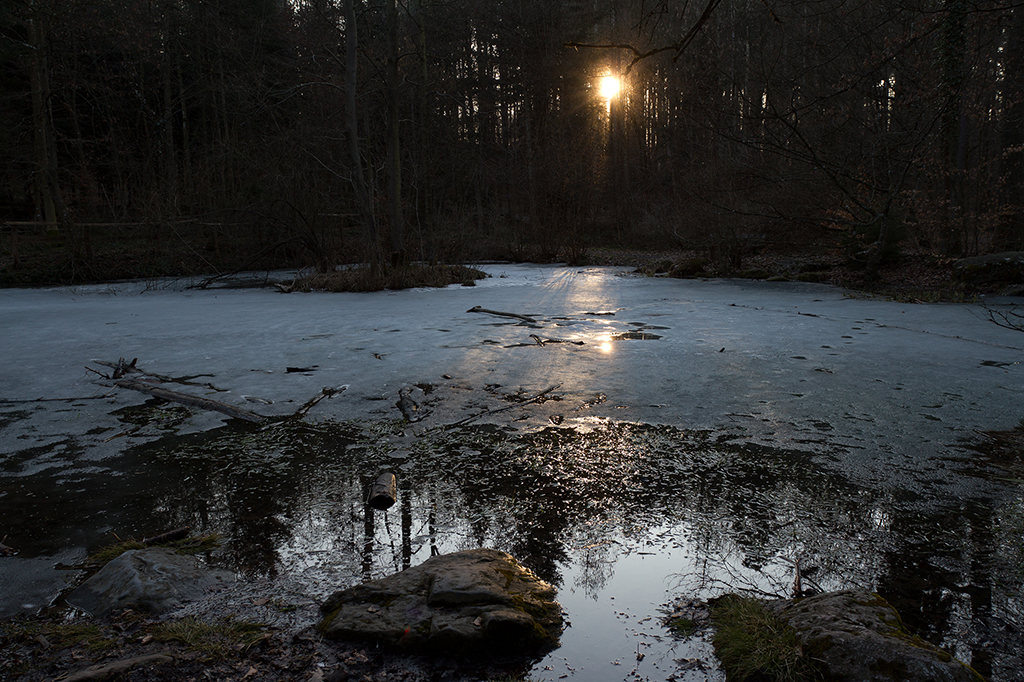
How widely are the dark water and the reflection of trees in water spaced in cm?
1

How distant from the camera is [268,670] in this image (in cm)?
207

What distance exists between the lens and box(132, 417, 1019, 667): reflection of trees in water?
106 inches

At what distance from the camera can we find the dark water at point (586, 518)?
244cm

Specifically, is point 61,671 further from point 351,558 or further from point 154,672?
point 351,558

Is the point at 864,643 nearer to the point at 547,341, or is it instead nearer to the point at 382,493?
the point at 382,493

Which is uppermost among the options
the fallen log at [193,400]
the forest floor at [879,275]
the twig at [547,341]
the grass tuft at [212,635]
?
the forest floor at [879,275]

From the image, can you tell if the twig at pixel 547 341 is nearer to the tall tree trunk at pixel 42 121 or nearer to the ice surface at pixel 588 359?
the ice surface at pixel 588 359

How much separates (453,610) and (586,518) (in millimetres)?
1039

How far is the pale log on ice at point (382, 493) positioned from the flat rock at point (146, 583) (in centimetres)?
79

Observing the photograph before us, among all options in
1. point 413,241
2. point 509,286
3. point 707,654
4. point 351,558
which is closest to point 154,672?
point 351,558

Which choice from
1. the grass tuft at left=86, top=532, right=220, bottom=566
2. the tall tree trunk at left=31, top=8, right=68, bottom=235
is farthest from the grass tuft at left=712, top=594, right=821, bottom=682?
the tall tree trunk at left=31, top=8, right=68, bottom=235

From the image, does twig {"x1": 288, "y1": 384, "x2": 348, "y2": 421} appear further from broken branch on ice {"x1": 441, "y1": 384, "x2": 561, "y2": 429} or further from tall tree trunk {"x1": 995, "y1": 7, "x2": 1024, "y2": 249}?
tall tree trunk {"x1": 995, "y1": 7, "x2": 1024, "y2": 249}

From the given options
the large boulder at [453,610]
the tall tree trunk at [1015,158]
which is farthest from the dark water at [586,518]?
the tall tree trunk at [1015,158]

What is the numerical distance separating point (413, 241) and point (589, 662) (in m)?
15.9
